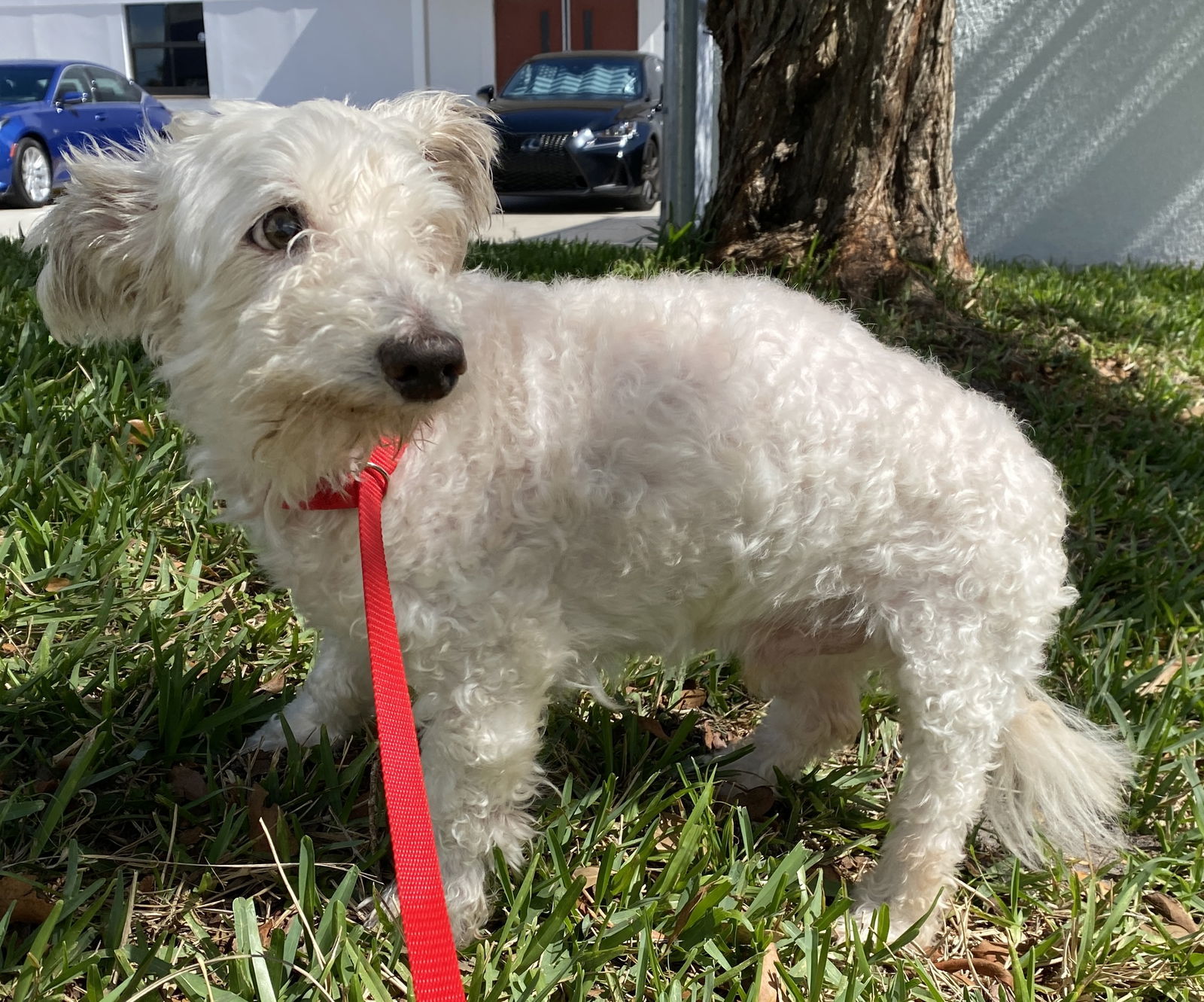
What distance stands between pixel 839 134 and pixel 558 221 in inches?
Result: 268

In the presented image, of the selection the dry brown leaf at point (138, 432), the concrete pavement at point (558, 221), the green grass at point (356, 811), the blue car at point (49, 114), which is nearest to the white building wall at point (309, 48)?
the blue car at point (49, 114)

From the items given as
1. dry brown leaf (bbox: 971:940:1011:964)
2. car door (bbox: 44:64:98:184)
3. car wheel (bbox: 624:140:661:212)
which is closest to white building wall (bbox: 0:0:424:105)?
car door (bbox: 44:64:98:184)

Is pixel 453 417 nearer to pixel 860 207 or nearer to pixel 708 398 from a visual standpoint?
pixel 708 398

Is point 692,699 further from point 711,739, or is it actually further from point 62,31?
point 62,31

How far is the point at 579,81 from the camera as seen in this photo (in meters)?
13.2

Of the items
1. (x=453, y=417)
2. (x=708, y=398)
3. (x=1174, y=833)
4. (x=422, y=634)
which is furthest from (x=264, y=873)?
(x=1174, y=833)

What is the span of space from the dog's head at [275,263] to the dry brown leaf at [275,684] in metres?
1.11

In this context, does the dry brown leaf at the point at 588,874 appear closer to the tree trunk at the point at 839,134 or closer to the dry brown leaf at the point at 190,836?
the dry brown leaf at the point at 190,836

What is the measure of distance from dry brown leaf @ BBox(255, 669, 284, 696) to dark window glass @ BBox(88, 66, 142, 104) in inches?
555

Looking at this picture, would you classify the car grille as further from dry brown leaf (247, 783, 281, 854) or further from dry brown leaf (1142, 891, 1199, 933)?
dry brown leaf (1142, 891, 1199, 933)

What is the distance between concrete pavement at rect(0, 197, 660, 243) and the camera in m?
9.45

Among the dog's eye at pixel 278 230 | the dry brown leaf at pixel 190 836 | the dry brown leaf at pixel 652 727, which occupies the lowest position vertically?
the dry brown leaf at pixel 652 727

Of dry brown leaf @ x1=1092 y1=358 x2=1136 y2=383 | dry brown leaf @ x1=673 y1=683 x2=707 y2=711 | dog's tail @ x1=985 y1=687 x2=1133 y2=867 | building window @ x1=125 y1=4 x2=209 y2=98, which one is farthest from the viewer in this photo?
building window @ x1=125 y1=4 x2=209 y2=98

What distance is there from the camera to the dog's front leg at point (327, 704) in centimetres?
257
